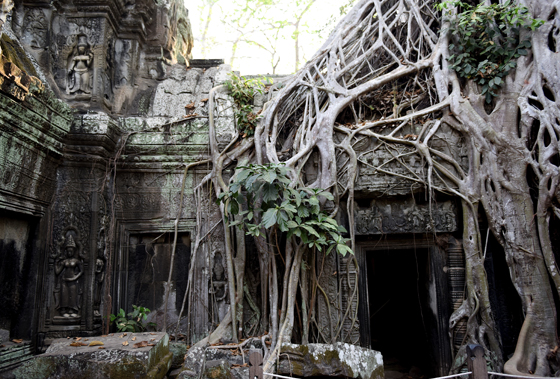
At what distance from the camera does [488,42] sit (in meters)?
4.36

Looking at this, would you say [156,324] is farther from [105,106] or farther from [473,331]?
[473,331]

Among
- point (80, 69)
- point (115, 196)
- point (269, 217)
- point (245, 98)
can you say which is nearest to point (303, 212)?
point (269, 217)

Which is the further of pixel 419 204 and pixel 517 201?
pixel 419 204

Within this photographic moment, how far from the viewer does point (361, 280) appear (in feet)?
14.1

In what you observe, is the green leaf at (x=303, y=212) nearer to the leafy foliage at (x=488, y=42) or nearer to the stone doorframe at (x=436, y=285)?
the stone doorframe at (x=436, y=285)

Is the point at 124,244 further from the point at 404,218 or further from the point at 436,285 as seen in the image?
the point at 436,285

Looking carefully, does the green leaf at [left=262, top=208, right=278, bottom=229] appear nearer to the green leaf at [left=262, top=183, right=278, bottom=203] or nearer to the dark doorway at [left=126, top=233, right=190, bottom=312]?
the green leaf at [left=262, top=183, right=278, bottom=203]

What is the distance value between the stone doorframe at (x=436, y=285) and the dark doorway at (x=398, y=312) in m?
0.53

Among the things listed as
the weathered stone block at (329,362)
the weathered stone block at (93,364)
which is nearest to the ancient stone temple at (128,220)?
the weathered stone block at (329,362)

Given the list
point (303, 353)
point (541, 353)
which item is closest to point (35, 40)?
point (303, 353)

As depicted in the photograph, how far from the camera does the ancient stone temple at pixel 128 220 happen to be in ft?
12.8

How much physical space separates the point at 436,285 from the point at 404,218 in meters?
0.78

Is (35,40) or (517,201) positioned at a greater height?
(35,40)

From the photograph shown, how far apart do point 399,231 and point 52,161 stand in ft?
12.2
